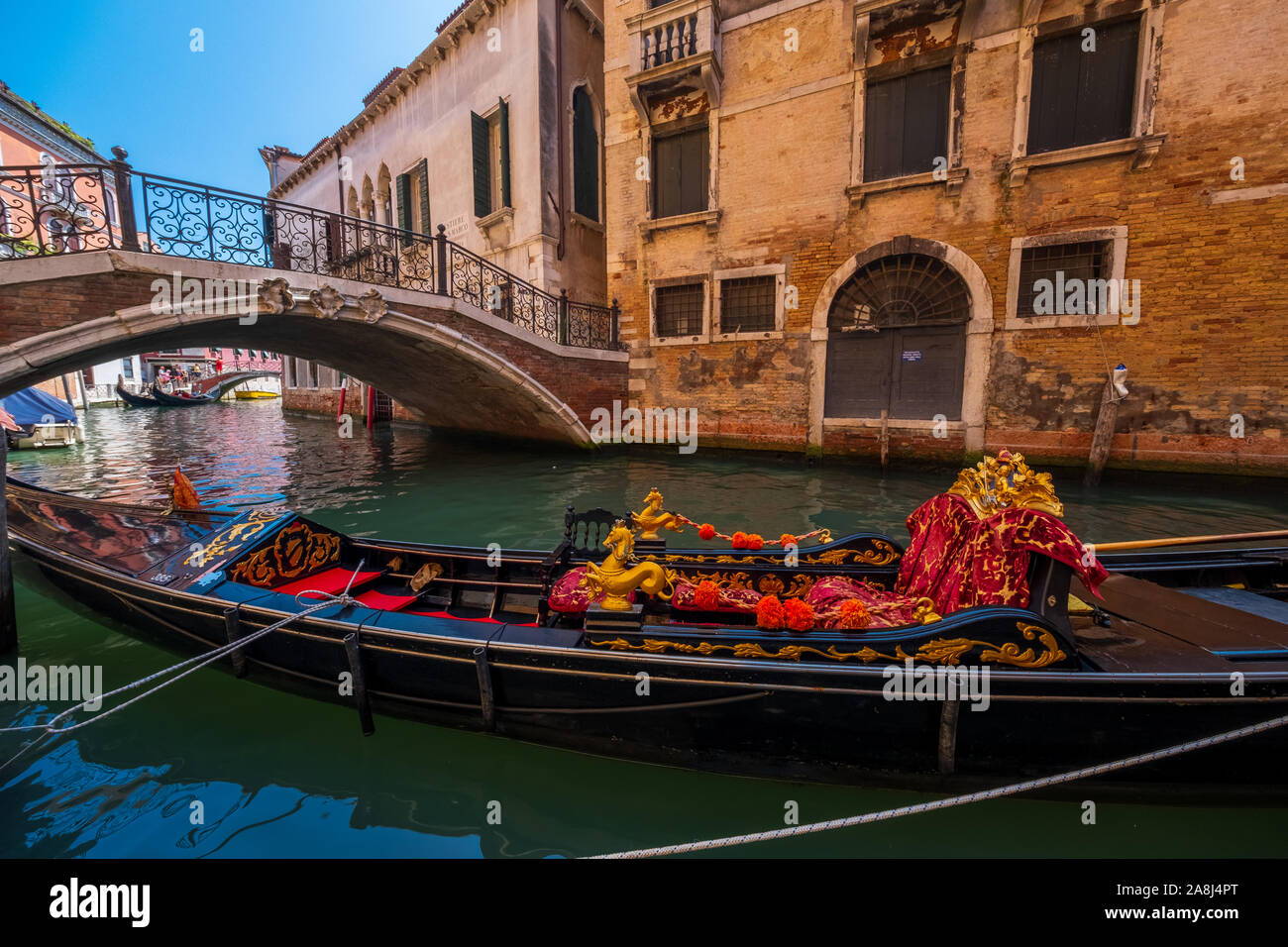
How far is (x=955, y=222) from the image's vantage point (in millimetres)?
7508

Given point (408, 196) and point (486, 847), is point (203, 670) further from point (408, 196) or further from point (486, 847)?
Result: point (408, 196)

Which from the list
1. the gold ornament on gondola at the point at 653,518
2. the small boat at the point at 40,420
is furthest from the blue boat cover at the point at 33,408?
the gold ornament on gondola at the point at 653,518

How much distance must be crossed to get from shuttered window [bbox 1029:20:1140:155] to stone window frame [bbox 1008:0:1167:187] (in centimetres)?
10

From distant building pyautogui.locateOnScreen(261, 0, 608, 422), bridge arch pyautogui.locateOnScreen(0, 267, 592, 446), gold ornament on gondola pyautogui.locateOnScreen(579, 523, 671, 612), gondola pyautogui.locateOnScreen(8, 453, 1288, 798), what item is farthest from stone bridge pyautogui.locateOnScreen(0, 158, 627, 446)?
gold ornament on gondola pyautogui.locateOnScreen(579, 523, 671, 612)

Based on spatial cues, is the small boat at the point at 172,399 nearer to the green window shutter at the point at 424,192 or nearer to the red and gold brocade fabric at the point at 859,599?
the green window shutter at the point at 424,192

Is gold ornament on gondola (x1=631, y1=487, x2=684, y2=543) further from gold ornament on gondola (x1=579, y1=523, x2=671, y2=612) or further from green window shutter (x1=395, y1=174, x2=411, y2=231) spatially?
green window shutter (x1=395, y1=174, x2=411, y2=231)

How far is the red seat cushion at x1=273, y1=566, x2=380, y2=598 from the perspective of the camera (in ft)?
9.85

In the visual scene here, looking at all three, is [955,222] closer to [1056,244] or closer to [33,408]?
[1056,244]

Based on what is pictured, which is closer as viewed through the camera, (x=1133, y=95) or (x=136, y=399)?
(x=1133, y=95)

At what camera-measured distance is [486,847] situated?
1856 mm

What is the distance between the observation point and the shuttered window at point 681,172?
30.8 feet

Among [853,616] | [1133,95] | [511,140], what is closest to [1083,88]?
[1133,95]

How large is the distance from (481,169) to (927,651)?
13062 mm
